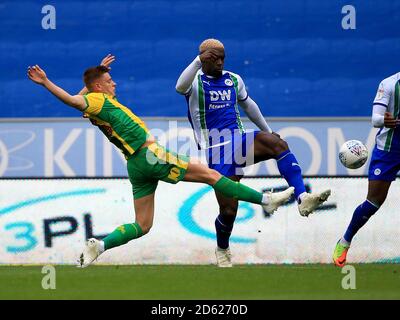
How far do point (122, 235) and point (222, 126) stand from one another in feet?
5.39

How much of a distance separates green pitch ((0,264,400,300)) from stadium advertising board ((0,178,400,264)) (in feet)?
2.45

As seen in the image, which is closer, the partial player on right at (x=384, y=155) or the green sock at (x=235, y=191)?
the green sock at (x=235, y=191)

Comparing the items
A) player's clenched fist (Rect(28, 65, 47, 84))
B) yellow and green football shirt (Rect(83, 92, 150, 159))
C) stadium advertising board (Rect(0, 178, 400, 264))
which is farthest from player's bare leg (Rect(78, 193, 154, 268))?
stadium advertising board (Rect(0, 178, 400, 264))

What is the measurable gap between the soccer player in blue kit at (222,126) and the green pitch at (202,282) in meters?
0.67

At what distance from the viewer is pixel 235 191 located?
25.0ft

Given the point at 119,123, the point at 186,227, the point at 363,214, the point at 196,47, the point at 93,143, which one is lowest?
the point at 186,227

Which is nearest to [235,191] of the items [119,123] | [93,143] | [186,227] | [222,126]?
[119,123]

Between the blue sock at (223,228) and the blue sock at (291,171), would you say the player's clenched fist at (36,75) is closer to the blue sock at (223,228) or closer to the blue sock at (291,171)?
the blue sock at (291,171)

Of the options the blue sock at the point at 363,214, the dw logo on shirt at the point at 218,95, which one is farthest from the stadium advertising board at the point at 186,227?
the dw logo on shirt at the point at 218,95

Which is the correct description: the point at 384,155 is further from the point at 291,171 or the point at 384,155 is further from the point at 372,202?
the point at 291,171

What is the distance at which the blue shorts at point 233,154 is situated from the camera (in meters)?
8.47

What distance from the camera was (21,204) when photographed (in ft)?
35.3

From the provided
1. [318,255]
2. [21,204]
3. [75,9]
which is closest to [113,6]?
[75,9]

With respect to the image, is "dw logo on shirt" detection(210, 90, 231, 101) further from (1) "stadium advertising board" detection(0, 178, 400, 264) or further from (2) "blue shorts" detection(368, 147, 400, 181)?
(1) "stadium advertising board" detection(0, 178, 400, 264)
